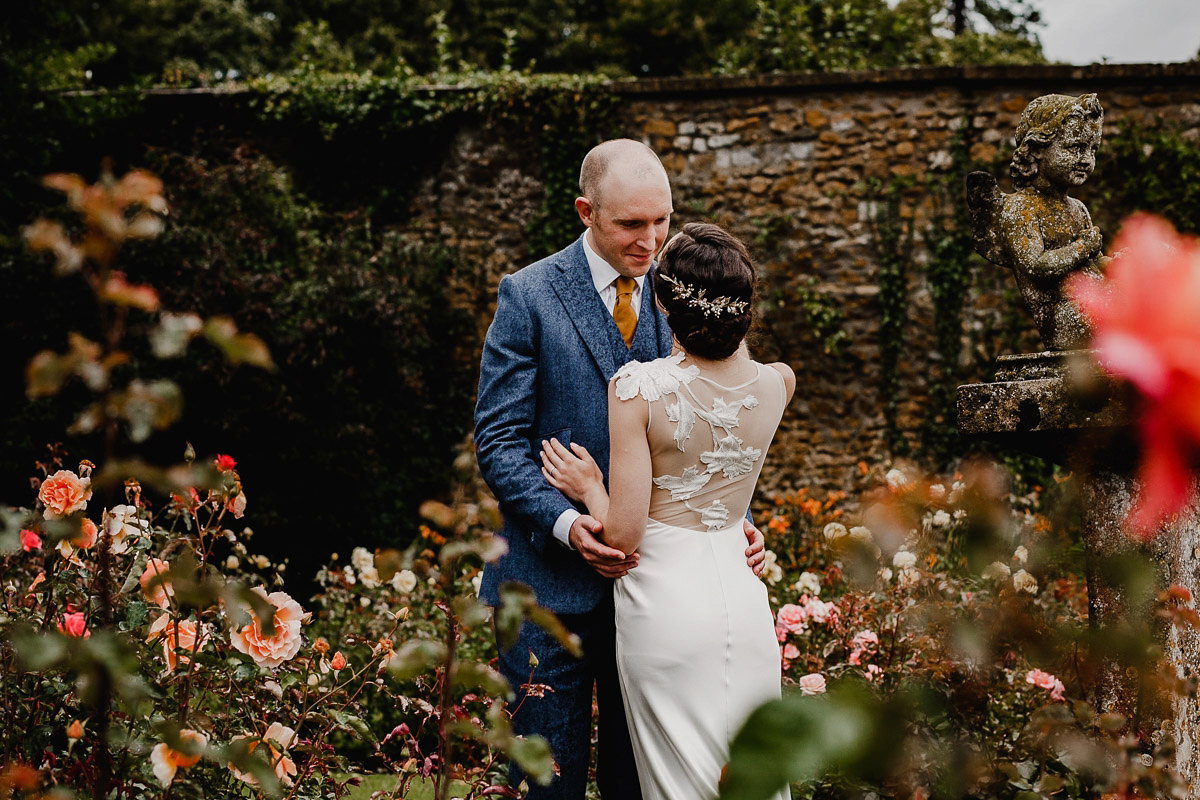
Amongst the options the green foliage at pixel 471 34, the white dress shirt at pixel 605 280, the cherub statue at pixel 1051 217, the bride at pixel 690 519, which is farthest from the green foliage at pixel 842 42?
the bride at pixel 690 519

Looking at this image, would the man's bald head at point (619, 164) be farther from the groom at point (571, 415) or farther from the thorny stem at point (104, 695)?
the thorny stem at point (104, 695)

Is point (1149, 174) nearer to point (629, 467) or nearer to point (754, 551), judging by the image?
point (754, 551)

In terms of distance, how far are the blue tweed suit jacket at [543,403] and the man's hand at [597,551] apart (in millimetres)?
102

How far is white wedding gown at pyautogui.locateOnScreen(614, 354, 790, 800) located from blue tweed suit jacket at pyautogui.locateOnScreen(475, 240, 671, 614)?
0.20 meters

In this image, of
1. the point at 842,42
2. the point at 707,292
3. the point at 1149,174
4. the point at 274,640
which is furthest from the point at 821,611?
the point at 842,42

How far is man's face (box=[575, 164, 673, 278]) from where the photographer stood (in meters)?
2.34

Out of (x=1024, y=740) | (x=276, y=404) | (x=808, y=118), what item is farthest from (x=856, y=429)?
(x=1024, y=740)

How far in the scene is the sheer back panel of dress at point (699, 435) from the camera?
2039 mm

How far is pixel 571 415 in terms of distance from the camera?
7.66ft

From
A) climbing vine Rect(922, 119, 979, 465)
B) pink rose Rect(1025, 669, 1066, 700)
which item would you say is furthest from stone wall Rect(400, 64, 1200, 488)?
pink rose Rect(1025, 669, 1066, 700)

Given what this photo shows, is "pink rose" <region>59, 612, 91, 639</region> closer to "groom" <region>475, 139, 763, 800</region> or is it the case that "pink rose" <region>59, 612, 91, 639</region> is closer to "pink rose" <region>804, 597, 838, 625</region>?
"groom" <region>475, 139, 763, 800</region>

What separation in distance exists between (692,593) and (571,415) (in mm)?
555

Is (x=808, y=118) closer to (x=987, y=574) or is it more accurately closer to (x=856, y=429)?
(x=856, y=429)

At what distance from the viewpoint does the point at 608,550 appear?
6.79ft
